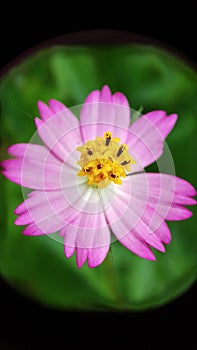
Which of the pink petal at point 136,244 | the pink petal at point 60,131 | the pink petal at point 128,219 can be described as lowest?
the pink petal at point 136,244

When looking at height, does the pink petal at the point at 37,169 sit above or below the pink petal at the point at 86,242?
above

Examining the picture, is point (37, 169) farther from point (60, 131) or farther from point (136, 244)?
point (136, 244)

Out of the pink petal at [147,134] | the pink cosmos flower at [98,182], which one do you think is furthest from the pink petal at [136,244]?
the pink petal at [147,134]

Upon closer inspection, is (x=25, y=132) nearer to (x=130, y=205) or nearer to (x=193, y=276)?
(x=130, y=205)

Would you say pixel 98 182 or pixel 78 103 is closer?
pixel 98 182

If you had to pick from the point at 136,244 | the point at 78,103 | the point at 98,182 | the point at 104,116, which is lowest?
the point at 136,244

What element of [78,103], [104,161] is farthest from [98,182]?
[78,103]

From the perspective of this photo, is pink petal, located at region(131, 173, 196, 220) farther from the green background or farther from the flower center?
the green background

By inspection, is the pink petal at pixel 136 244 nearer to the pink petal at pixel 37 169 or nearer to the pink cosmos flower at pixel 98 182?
the pink cosmos flower at pixel 98 182
